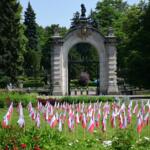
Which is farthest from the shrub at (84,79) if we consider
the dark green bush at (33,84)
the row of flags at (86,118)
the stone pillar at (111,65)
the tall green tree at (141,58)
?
the row of flags at (86,118)

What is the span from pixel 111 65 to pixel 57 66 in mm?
4588

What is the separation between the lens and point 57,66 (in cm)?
4566

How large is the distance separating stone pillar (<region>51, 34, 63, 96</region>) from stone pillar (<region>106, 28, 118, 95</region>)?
13.4 feet

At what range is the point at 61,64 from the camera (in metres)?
45.7

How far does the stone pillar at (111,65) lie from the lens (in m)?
45.2

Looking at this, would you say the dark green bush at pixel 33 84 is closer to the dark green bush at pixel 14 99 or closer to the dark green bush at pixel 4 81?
the dark green bush at pixel 4 81

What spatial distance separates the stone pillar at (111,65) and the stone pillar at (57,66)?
4086mm

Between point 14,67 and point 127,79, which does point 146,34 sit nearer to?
point 127,79

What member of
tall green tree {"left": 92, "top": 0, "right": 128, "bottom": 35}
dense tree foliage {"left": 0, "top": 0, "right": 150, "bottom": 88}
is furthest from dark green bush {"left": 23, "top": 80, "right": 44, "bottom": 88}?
tall green tree {"left": 92, "top": 0, "right": 128, "bottom": 35}

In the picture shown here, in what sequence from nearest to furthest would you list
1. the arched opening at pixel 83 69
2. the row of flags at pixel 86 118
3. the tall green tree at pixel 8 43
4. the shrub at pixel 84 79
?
1. the row of flags at pixel 86 118
2. the tall green tree at pixel 8 43
3. the shrub at pixel 84 79
4. the arched opening at pixel 83 69

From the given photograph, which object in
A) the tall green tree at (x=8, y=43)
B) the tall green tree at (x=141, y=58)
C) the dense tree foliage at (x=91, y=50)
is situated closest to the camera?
the tall green tree at (x=141, y=58)

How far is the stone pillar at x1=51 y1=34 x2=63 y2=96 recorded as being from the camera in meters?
45.6

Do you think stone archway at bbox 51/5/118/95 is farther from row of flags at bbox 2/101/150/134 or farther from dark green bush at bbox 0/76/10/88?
row of flags at bbox 2/101/150/134

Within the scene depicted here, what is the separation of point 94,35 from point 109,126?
22811 mm
